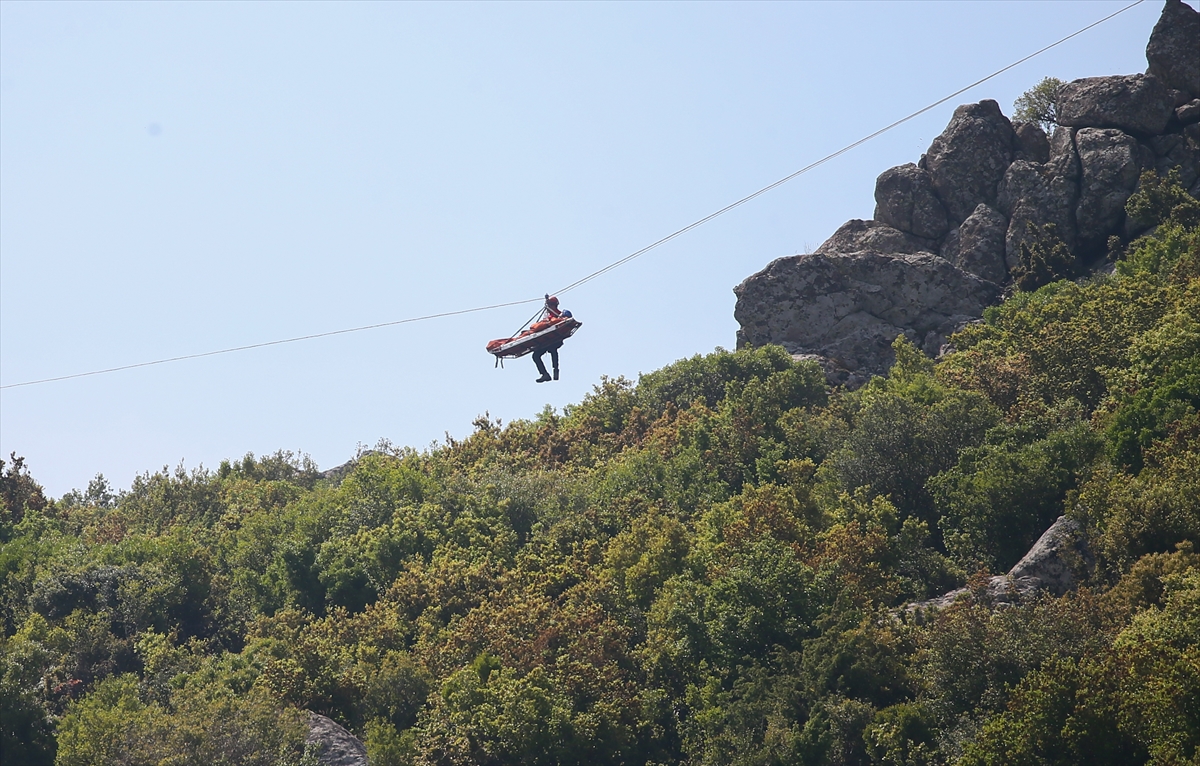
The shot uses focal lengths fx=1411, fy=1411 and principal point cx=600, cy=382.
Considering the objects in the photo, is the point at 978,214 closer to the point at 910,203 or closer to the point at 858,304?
the point at 910,203

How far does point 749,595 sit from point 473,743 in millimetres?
10597

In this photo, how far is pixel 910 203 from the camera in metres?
83.1

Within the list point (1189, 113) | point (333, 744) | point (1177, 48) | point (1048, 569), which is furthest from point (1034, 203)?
point (333, 744)

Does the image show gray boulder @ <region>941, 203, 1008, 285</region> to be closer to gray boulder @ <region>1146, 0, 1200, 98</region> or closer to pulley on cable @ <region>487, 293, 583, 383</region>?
gray boulder @ <region>1146, 0, 1200, 98</region>

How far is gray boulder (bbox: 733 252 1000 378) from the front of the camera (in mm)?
76500

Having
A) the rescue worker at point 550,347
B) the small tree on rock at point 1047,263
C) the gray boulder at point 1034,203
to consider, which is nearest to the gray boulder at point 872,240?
the gray boulder at point 1034,203

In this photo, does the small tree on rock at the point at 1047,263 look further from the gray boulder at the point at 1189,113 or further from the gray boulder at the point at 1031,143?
the gray boulder at the point at 1189,113

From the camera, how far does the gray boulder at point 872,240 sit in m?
82.0

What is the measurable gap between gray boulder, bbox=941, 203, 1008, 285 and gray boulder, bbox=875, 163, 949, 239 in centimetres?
187

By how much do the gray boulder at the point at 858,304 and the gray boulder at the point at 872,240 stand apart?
1.88m

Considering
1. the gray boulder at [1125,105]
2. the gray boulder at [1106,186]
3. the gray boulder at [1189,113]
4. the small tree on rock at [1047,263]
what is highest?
the gray boulder at [1125,105]

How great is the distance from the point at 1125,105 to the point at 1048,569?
40.5m

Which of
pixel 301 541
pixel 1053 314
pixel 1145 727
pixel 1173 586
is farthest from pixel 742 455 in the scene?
pixel 1145 727

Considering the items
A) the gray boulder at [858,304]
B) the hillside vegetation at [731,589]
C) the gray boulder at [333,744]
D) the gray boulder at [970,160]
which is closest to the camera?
the hillside vegetation at [731,589]
